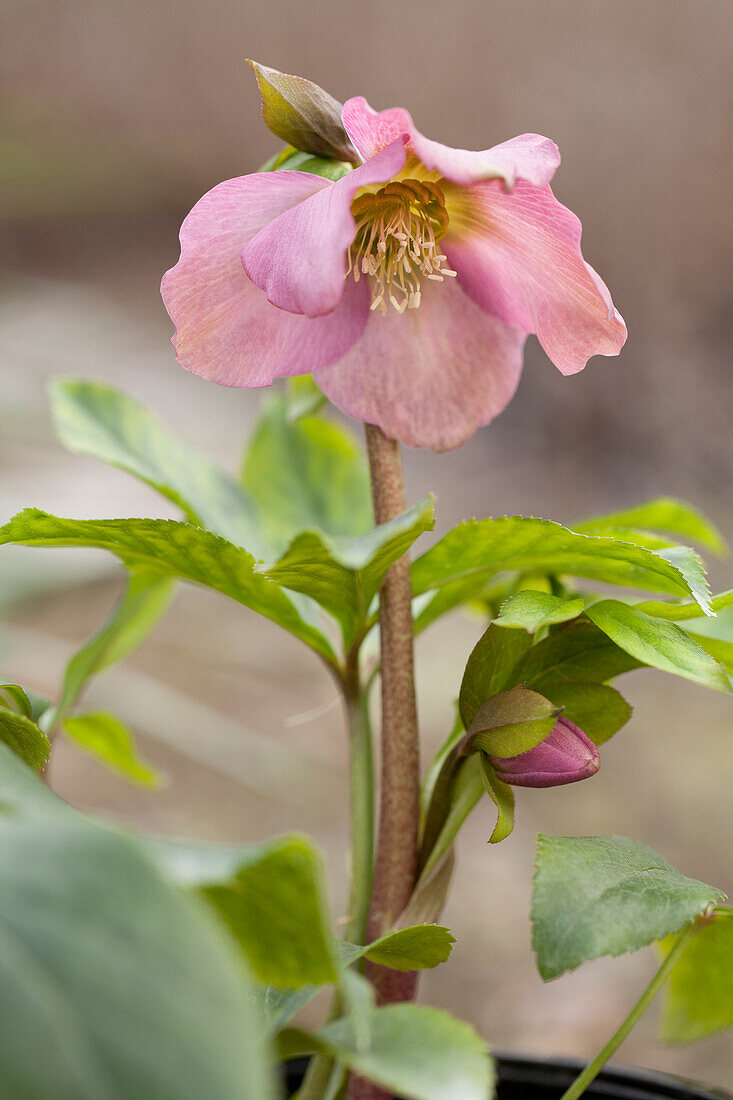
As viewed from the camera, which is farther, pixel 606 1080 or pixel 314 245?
pixel 606 1080

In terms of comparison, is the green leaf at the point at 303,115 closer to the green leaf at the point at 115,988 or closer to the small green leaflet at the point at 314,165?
the small green leaflet at the point at 314,165

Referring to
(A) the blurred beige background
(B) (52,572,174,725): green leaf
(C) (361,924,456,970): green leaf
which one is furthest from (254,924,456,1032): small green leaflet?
(A) the blurred beige background

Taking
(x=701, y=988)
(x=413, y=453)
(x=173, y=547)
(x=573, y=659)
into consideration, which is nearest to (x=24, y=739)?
(x=173, y=547)

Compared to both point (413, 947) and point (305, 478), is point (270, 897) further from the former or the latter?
point (305, 478)

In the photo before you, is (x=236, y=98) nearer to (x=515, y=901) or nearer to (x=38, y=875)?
(x=515, y=901)

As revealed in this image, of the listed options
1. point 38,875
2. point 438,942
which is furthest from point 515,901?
point 38,875

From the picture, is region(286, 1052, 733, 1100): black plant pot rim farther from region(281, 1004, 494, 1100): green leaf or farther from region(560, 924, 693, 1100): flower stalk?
region(281, 1004, 494, 1100): green leaf
